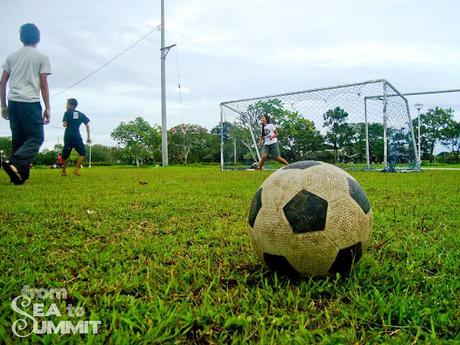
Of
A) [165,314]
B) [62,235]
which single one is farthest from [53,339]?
[62,235]

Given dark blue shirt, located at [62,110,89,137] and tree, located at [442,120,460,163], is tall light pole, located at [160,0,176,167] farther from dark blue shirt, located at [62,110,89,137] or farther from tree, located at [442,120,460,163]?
tree, located at [442,120,460,163]

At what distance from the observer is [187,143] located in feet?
201

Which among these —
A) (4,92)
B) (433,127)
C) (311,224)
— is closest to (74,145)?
(4,92)

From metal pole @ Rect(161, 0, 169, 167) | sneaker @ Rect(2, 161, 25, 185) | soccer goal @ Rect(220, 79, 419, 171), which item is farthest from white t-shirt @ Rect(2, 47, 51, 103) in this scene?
metal pole @ Rect(161, 0, 169, 167)

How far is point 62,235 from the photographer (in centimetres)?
291

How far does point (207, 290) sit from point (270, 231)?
1.39ft

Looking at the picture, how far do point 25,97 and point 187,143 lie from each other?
55.3 m

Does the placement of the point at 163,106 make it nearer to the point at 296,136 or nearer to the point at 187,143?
the point at 296,136

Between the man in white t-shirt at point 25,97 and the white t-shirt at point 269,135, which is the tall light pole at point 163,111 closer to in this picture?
the white t-shirt at point 269,135

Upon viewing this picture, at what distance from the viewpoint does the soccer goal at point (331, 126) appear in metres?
15.9

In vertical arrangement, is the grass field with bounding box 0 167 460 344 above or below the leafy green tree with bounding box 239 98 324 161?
below

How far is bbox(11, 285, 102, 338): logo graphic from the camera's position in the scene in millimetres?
1409

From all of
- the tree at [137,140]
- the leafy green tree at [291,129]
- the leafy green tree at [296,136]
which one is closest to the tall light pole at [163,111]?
the leafy green tree at [291,129]

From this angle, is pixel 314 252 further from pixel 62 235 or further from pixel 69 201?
pixel 69 201
